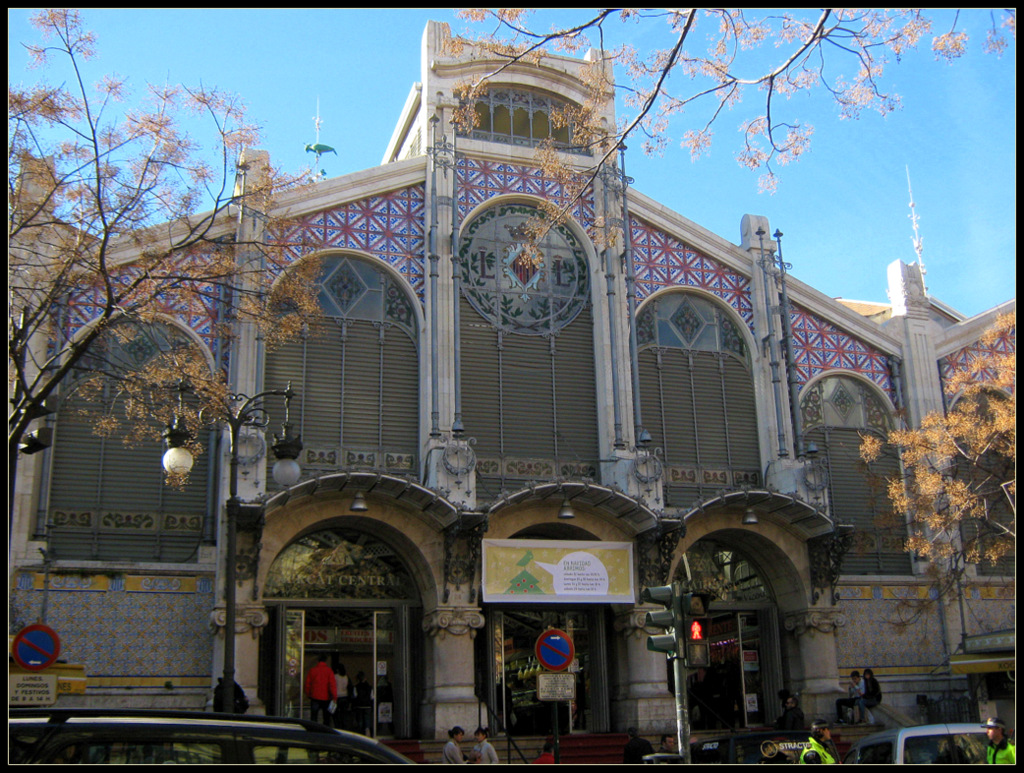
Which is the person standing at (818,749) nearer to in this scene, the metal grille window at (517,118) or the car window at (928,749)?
the car window at (928,749)

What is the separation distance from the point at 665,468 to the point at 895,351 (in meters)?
7.21

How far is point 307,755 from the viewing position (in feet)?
19.6

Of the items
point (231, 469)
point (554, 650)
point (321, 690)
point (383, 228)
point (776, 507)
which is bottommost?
point (321, 690)

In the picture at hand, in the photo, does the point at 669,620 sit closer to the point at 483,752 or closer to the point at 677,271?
the point at 483,752

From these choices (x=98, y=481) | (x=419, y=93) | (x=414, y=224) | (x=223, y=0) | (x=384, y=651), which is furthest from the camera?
(x=419, y=93)

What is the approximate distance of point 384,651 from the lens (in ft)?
69.3

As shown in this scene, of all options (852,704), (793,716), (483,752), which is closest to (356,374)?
(483,752)

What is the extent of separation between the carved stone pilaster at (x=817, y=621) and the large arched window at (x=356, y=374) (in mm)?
8986

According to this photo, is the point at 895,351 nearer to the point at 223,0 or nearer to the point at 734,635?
the point at 734,635

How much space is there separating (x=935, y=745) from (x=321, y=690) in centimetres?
1176

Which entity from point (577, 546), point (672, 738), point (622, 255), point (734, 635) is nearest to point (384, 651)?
point (577, 546)

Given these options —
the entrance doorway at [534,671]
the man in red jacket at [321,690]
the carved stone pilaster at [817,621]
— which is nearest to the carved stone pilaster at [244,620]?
the man in red jacket at [321,690]

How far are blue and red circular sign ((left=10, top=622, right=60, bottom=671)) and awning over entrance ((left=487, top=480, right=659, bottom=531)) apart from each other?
9813mm

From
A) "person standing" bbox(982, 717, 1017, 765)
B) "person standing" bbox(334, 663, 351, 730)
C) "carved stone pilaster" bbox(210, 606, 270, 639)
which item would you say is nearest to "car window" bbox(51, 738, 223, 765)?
"person standing" bbox(982, 717, 1017, 765)
